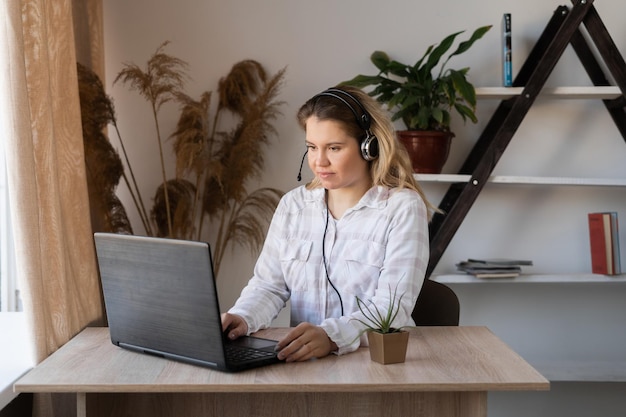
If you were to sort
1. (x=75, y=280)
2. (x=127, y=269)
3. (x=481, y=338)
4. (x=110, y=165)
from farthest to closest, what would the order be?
(x=110, y=165), (x=75, y=280), (x=481, y=338), (x=127, y=269)

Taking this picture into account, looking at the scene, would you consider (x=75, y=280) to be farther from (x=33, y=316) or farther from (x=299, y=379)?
(x=299, y=379)

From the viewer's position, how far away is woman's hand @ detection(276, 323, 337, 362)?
1.76 m

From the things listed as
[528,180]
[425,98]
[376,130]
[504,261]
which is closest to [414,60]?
[425,98]

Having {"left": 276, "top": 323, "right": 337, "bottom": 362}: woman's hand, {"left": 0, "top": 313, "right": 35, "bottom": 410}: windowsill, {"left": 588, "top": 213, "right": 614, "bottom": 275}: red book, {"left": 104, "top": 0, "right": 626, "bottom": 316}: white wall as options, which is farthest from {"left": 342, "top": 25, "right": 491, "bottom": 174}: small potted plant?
{"left": 276, "top": 323, "right": 337, "bottom": 362}: woman's hand

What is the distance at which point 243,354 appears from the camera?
5.80 ft

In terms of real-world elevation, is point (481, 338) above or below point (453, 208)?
below

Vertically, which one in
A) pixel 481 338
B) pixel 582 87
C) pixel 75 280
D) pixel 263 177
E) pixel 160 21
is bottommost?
pixel 481 338

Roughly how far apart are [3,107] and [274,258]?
2.76 ft

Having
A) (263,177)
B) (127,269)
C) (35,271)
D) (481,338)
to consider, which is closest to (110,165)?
(263,177)

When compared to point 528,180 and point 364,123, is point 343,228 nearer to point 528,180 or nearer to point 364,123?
point 364,123

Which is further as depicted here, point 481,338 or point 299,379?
point 481,338

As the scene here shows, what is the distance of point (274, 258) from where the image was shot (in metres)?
2.34

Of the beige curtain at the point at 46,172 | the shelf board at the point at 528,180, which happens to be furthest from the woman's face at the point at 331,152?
the shelf board at the point at 528,180

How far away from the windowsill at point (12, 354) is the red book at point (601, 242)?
242cm
